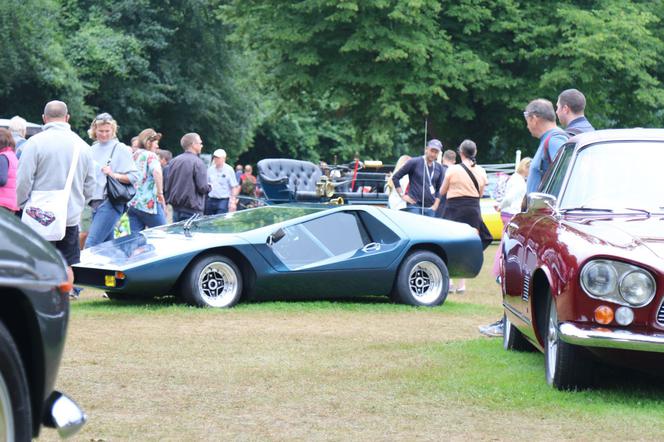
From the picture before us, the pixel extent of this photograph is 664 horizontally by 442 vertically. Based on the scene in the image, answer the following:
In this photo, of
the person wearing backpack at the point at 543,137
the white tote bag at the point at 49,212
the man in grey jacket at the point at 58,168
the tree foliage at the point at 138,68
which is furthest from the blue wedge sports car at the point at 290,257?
the tree foliage at the point at 138,68

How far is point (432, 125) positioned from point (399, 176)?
2391 centimetres

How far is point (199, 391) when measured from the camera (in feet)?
24.7

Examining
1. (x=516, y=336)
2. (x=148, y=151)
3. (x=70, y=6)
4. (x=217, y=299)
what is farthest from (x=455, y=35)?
(x=516, y=336)

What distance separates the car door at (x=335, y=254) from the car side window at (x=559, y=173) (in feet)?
13.9

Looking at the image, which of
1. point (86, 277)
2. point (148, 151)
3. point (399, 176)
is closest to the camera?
point (86, 277)

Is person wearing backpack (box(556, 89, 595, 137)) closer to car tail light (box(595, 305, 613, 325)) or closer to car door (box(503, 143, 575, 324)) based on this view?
car door (box(503, 143, 575, 324))

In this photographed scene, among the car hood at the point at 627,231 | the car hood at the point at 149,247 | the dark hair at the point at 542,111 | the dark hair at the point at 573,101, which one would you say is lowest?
the car hood at the point at 149,247

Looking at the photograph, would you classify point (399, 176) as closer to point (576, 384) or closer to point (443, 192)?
point (443, 192)

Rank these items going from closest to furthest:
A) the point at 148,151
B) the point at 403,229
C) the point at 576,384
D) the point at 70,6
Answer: the point at 576,384 → the point at 403,229 → the point at 148,151 → the point at 70,6

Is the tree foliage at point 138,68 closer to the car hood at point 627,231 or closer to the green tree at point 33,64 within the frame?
the green tree at point 33,64

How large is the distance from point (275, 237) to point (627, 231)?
576cm

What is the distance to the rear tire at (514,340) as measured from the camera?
9.32 m

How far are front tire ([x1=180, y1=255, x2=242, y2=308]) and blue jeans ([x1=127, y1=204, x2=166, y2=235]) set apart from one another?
8.78 feet

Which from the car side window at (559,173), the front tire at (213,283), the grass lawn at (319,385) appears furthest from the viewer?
the front tire at (213,283)
